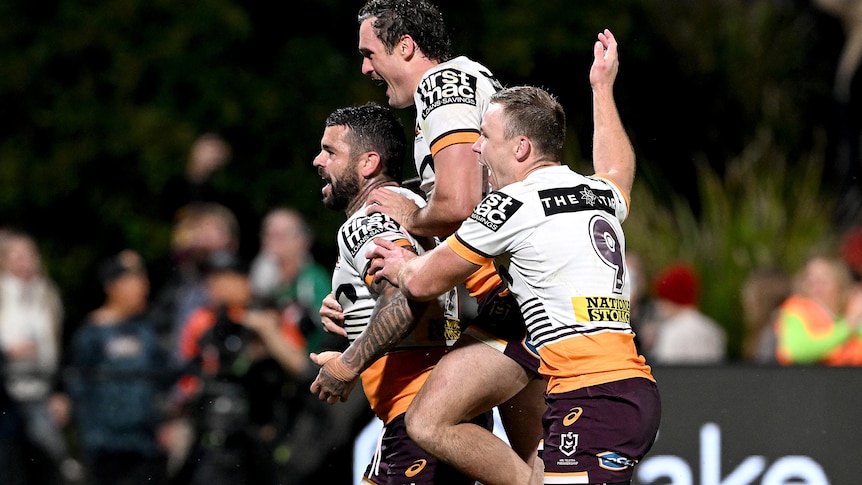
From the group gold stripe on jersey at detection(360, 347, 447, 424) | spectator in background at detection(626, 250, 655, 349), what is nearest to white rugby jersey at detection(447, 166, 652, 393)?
gold stripe on jersey at detection(360, 347, 447, 424)

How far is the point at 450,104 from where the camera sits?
5.27 m

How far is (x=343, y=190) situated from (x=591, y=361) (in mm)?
1446

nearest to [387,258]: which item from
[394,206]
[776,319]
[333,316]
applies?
[394,206]

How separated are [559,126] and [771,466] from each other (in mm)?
3472

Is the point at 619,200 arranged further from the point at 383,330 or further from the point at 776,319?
the point at 776,319

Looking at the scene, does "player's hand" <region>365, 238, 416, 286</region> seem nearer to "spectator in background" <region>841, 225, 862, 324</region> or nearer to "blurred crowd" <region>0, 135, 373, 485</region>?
"blurred crowd" <region>0, 135, 373, 485</region>

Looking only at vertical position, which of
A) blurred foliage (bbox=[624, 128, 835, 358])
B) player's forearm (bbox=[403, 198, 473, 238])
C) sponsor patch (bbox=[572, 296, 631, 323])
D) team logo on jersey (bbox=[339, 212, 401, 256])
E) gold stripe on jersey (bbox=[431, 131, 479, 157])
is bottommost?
sponsor patch (bbox=[572, 296, 631, 323])

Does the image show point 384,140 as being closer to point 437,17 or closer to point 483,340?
point 437,17

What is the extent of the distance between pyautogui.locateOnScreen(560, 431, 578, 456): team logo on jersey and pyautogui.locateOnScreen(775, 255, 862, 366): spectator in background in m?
4.12

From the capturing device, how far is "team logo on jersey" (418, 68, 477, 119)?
17.4 ft

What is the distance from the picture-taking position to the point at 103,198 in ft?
47.9

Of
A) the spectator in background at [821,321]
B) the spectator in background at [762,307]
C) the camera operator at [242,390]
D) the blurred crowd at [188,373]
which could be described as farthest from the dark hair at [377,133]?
the spectator in background at [762,307]

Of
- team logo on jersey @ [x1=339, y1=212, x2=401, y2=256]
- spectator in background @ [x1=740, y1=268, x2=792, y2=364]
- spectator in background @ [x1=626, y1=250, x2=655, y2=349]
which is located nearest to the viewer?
team logo on jersey @ [x1=339, y1=212, x2=401, y2=256]

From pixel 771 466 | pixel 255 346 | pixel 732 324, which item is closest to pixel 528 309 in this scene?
pixel 771 466
